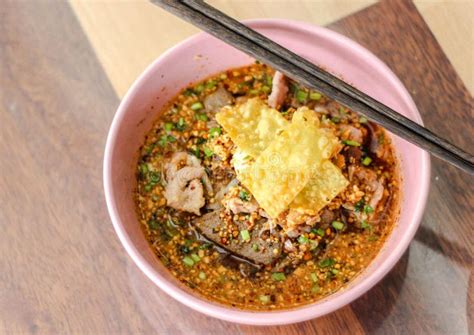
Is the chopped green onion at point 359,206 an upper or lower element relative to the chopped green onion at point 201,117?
lower

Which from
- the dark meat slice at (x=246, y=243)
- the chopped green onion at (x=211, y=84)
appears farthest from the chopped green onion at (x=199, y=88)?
the dark meat slice at (x=246, y=243)

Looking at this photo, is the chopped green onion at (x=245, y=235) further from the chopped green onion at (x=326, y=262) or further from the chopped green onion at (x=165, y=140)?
the chopped green onion at (x=165, y=140)

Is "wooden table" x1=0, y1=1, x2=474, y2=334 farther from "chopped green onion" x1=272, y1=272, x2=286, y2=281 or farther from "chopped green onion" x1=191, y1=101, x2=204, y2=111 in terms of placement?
"chopped green onion" x1=191, y1=101, x2=204, y2=111

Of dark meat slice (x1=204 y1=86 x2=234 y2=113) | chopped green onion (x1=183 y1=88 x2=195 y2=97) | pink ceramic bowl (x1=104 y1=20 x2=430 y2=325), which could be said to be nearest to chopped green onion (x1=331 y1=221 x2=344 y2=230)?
pink ceramic bowl (x1=104 y1=20 x2=430 y2=325)

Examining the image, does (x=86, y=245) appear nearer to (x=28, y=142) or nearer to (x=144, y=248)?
(x=144, y=248)

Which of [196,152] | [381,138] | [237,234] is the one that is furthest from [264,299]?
[381,138]

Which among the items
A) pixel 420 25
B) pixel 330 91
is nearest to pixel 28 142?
pixel 330 91
